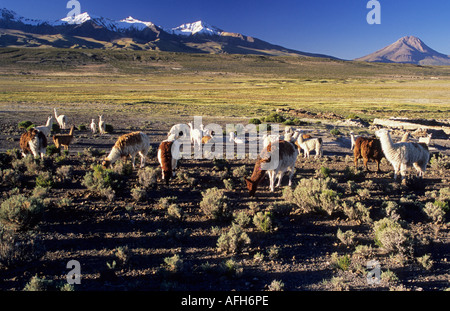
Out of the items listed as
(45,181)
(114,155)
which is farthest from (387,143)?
(45,181)

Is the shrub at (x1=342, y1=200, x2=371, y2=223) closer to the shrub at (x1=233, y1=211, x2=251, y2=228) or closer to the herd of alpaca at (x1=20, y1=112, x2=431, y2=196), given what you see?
the herd of alpaca at (x1=20, y1=112, x2=431, y2=196)

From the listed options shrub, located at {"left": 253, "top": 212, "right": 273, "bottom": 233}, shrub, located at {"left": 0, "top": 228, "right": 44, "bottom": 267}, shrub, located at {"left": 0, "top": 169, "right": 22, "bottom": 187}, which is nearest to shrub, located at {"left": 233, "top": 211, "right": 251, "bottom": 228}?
shrub, located at {"left": 253, "top": 212, "right": 273, "bottom": 233}

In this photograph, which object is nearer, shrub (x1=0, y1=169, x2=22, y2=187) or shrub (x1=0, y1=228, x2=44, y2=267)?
shrub (x1=0, y1=228, x2=44, y2=267)

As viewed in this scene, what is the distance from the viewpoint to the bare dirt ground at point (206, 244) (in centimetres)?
459

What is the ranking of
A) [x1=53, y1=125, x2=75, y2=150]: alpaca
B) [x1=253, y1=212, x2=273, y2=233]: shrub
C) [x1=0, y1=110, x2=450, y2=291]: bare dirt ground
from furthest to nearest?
[x1=53, y1=125, x2=75, y2=150]: alpaca → [x1=253, y1=212, x2=273, y2=233]: shrub → [x1=0, y1=110, x2=450, y2=291]: bare dirt ground

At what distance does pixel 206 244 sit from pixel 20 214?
366cm

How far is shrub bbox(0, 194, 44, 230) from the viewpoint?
18.5 ft

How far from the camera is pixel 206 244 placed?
5.72 meters

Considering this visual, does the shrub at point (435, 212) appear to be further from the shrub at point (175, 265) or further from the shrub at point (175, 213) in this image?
the shrub at point (175, 265)

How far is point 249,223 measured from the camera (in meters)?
6.48

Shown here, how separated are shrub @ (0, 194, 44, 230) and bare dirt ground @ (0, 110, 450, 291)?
0.22 meters

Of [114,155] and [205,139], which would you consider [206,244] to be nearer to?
[114,155]

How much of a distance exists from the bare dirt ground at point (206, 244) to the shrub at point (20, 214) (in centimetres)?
22

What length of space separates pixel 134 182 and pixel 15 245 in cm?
415
